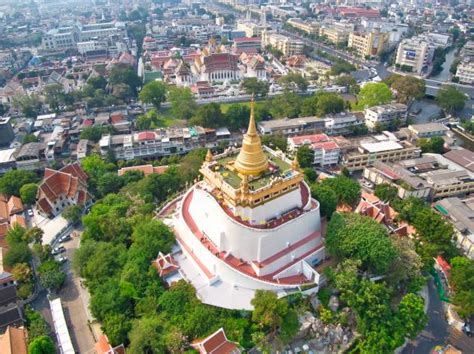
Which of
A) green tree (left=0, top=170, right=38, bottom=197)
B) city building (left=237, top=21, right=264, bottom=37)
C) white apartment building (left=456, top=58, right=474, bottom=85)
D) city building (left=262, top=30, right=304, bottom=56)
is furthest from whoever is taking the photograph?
city building (left=237, top=21, right=264, bottom=37)

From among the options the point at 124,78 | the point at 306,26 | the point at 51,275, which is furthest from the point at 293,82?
the point at 51,275

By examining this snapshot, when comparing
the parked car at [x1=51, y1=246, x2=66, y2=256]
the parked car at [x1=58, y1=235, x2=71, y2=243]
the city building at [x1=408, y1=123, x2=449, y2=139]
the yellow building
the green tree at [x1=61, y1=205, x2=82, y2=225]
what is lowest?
the parked car at [x1=58, y1=235, x2=71, y2=243]

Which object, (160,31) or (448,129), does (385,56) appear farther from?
(160,31)

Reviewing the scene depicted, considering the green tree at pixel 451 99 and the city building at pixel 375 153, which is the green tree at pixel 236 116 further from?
the green tree at pixel 451 99

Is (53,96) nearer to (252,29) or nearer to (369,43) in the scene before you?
(252,29)

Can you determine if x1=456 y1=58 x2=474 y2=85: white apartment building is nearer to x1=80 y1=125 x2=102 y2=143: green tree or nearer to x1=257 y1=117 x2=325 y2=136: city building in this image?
x1=257 y1=117 x2=325 y2=136: city building

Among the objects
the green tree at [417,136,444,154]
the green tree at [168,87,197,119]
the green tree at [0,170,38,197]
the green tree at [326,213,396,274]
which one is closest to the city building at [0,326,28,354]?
the green tree at [0,170,38,197]

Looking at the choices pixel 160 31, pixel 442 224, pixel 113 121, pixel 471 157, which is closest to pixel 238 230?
pixel 442 224
